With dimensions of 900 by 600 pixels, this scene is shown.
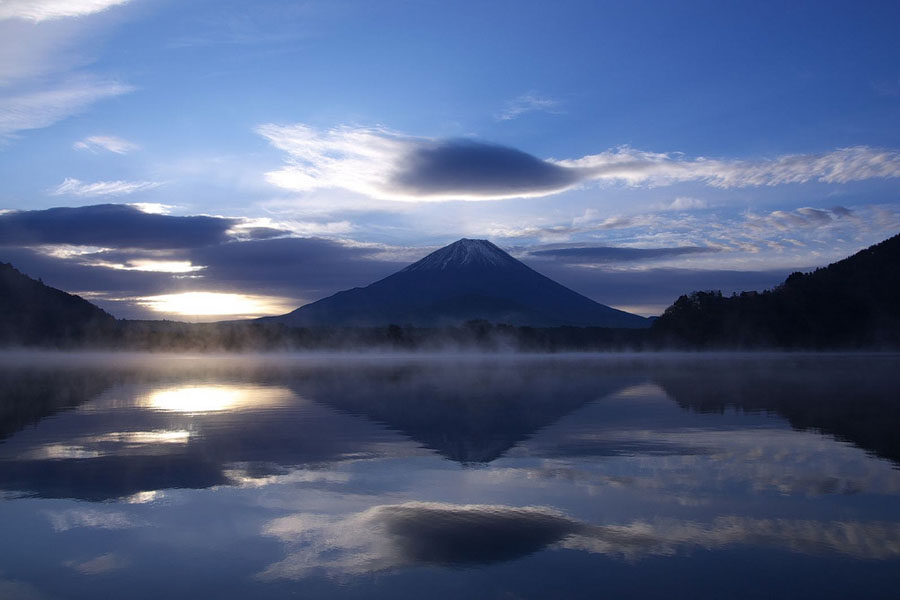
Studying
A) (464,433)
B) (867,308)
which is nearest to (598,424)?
(464,433)

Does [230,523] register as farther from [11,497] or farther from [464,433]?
[464,433]

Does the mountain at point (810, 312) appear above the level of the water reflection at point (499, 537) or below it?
above

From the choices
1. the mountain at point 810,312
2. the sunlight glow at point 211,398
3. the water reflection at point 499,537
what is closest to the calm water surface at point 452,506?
the water reflection at point 499,537

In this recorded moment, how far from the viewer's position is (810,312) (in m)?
106

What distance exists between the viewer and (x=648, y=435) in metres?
14.9

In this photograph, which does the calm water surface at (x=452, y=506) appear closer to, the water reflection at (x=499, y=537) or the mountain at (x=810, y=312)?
the water reflection at (x=499, y=537)

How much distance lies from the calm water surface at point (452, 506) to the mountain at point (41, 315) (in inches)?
5056

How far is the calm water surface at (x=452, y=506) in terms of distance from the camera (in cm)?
664

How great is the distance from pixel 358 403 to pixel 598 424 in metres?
8.08

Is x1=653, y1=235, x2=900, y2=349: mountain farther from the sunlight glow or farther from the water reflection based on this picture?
the water reflection

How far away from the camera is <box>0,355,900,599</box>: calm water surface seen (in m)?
6.64

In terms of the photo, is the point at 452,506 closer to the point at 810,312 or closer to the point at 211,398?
the point at 211,398

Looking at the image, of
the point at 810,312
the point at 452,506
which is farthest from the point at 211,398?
the point at 810,312

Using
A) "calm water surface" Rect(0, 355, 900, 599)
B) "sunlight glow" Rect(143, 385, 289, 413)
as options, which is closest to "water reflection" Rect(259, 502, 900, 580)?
"calm water surface" Rect(0, 355, 900, 599)
